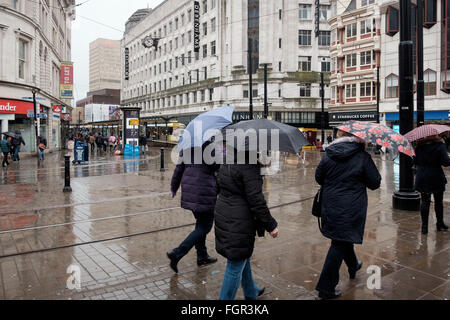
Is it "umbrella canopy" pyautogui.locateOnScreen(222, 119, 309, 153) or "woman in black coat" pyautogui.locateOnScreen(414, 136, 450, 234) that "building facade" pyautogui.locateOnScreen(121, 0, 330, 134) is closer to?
"woman in black coat" pyautogui.locateOnScreen(414, 136, 450, 234)

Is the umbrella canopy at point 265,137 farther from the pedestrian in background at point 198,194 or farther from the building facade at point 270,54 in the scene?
the building facade at point 270,54

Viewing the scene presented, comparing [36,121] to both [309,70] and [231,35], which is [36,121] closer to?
[231,35]

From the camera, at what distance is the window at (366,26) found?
126ft

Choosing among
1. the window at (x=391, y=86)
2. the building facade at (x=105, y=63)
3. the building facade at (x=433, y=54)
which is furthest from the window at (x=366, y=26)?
the building facade at (x=105, y=63)

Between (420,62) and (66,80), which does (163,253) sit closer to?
(420,62)

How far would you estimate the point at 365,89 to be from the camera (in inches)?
1570

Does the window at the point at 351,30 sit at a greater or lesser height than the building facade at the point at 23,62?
greater

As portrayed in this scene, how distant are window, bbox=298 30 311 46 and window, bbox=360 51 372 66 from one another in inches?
475

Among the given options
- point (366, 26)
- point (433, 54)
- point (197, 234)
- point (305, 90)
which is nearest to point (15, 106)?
point (197, 234)

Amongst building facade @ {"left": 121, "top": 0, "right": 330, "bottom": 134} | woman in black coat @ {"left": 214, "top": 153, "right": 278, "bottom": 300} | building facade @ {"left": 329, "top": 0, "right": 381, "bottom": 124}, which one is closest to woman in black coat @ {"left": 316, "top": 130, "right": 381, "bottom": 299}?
woman in black coat @ {"left": 214, "top": 153, "right": 278, "bottom": 300}

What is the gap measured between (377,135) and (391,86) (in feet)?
120

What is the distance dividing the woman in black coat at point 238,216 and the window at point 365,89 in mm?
39762

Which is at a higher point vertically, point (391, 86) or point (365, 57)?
point (365, 57)

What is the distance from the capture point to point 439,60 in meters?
32.1
